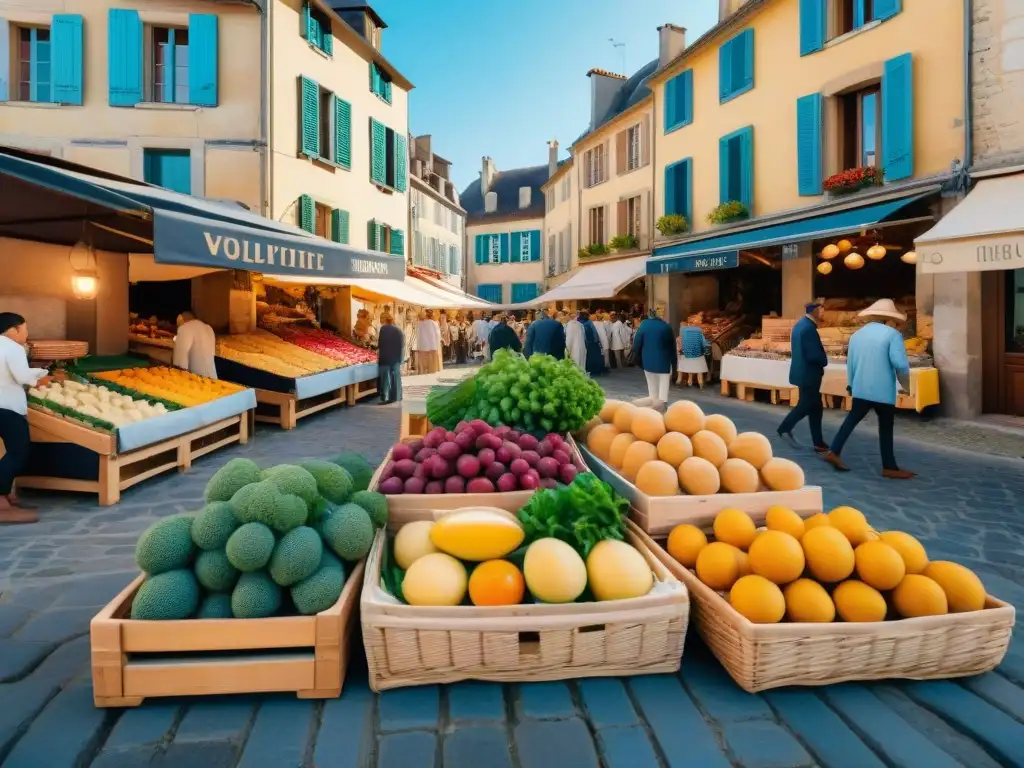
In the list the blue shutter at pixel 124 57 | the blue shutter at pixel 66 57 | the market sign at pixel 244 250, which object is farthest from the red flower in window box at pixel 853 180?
the blue shutter at pixel 66 57

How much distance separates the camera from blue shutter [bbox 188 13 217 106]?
13.1 m

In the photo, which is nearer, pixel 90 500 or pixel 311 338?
pixel 90 500

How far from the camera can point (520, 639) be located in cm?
240

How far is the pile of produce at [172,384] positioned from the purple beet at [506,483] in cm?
467

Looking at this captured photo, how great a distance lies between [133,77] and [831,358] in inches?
564

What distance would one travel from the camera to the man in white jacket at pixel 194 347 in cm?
797

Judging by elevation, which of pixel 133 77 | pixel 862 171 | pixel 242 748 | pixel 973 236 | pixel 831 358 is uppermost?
pixel 133 77

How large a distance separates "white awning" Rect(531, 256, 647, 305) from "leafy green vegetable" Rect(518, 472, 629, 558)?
15.3 meters

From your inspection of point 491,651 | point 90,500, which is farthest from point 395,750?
point 90,500

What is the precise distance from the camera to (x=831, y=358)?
1050 centimetres

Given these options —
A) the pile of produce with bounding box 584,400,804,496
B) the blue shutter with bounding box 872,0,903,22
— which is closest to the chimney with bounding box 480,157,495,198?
the blue shutter with bounding box 872,0,903,22

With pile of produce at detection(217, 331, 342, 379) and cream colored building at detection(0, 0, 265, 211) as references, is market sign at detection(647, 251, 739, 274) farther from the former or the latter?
cream colored building at detection(0, 0, 265, 211)

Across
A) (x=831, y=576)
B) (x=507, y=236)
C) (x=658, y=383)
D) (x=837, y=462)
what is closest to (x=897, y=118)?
(x=658, y=383)

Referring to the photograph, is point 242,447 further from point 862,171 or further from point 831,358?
point 862,171
